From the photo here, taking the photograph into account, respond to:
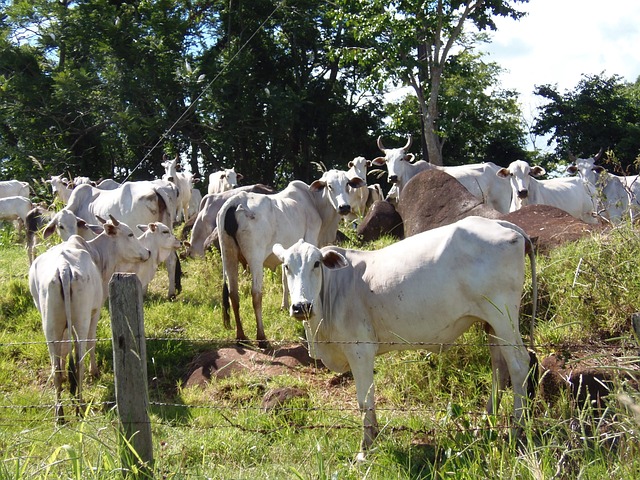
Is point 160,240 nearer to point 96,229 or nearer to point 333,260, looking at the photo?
point 96,229

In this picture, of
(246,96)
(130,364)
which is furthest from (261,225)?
(246,96)

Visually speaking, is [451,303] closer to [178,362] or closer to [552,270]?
[552,270]

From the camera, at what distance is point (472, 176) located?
13391 mm

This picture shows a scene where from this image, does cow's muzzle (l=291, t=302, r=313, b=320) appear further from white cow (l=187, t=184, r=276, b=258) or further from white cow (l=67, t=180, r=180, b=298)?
white cow (l=187, t=184, r=276, b=258)

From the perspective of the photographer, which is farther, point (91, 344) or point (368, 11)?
point (368, 11)

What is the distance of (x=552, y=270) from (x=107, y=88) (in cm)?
1805

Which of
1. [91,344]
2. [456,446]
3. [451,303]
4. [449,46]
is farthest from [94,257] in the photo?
[449,46]

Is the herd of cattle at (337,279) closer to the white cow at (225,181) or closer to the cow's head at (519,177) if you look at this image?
the cow's head at (519,177)

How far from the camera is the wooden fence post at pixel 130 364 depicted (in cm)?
407

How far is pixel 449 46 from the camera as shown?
19.5 m

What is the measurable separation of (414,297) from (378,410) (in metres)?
0.86

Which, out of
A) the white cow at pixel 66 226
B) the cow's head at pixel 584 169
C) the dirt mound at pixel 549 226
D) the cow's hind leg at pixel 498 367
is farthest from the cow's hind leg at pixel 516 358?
the cow's head at pixel 584 169

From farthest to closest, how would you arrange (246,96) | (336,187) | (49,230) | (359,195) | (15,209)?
(246,96)
(15,209)
(359,195)
(336,187)
(49,230)

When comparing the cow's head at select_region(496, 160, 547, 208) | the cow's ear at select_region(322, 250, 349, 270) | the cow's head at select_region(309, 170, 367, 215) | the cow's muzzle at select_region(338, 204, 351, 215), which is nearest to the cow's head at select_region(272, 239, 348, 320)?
the cow's ear at select_region(322, 250, 349, 270)
